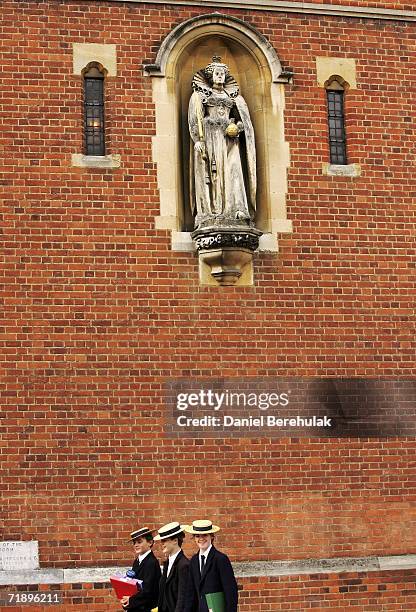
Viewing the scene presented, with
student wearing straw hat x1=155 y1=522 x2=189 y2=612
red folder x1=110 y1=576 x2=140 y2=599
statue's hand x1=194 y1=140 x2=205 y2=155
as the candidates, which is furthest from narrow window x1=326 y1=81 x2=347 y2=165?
student wearing straw hat x1=155 y1=522 x2=189 y2=612

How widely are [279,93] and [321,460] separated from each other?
479 centimetres

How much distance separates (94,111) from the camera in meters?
15.9

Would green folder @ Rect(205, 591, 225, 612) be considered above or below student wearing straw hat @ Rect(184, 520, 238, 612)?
below

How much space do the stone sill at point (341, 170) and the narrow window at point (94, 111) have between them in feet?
9.61

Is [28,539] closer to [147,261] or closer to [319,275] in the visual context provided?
[147,261]

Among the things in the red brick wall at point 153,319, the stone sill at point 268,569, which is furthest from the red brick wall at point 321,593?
the red brick wall at point 153,319

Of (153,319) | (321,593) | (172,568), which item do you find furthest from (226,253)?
(172,568)

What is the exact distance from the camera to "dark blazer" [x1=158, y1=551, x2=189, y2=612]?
10.7m

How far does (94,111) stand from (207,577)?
23.4ft

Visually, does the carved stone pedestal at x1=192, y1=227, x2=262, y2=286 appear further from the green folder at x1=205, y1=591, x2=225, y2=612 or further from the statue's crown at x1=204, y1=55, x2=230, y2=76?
the green folder at x1=205, y1=591, x2=225, y2=612

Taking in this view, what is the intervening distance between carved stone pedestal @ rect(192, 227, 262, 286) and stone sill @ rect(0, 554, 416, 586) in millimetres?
3524

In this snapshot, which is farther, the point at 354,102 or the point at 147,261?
the point at 354,102

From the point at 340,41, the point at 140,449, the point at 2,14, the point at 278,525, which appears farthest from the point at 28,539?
the point at 340,41

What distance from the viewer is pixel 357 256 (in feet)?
53.3
